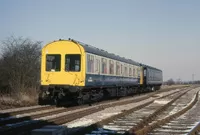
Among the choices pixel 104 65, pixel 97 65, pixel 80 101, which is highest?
pixel 104 65

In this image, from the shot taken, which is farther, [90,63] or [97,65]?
[97,65]

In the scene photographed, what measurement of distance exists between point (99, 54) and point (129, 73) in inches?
387

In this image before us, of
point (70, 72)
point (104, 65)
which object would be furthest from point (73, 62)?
point (104, 65)

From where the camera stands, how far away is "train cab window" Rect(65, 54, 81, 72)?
18.9 meters

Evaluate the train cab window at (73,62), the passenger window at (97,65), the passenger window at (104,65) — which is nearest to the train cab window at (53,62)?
the train cab window at (73,62)

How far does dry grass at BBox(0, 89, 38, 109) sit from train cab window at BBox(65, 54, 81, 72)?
338 centimetres

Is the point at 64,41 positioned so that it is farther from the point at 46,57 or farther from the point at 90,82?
the point at 90,82

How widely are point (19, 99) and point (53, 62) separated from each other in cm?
380

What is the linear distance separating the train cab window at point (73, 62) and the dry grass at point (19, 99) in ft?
11.1

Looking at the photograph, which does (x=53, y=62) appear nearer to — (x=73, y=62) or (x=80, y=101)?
(x=73, y=62)

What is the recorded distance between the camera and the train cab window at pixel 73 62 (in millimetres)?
18859

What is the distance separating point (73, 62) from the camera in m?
19.1

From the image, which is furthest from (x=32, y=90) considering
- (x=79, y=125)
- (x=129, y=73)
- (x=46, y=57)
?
(x=79, y=125)

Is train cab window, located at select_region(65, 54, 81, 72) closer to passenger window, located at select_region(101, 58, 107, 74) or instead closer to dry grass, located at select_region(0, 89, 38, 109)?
passenger window, located at select_region(101, 58, 107, 74)
